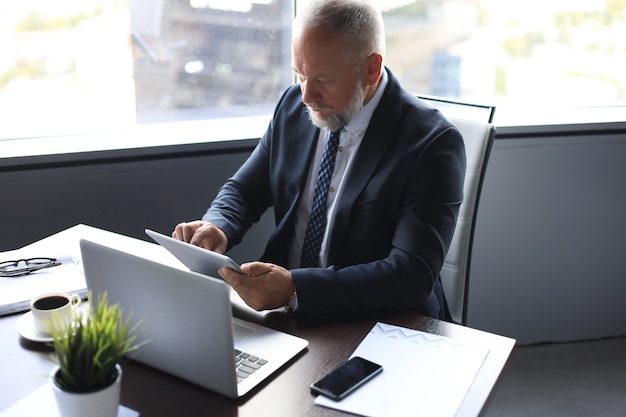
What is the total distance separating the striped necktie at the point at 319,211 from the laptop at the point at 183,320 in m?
0.51

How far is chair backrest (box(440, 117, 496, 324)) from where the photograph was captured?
1746mm

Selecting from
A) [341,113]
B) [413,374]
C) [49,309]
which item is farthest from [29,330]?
[341,113]

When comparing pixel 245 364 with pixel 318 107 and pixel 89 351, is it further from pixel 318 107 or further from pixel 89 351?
pixel 318 107

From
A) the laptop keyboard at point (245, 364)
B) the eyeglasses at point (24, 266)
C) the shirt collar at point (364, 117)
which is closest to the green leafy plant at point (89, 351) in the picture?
the laptop keyboard at point (245, 364)

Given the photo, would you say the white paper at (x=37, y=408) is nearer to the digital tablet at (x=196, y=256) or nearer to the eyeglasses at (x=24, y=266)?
the digital tablet at (x=196, y=256)

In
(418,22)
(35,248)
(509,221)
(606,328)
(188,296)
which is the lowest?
(606,328)

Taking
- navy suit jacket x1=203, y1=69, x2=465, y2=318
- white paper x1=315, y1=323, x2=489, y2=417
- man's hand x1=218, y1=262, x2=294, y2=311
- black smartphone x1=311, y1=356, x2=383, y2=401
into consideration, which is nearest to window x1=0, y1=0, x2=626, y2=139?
navy suit jacket x1=203, y1=69, x2=465, y2=318

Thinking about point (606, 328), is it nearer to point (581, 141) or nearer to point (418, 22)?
point (581, 141)

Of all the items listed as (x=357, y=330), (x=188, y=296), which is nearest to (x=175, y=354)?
(x=188, y=296)

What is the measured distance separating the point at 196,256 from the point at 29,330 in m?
0.34

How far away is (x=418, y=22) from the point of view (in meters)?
2.56

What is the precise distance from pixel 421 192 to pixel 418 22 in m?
1.18

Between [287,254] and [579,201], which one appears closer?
[287,254]

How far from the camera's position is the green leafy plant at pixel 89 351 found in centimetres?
94
